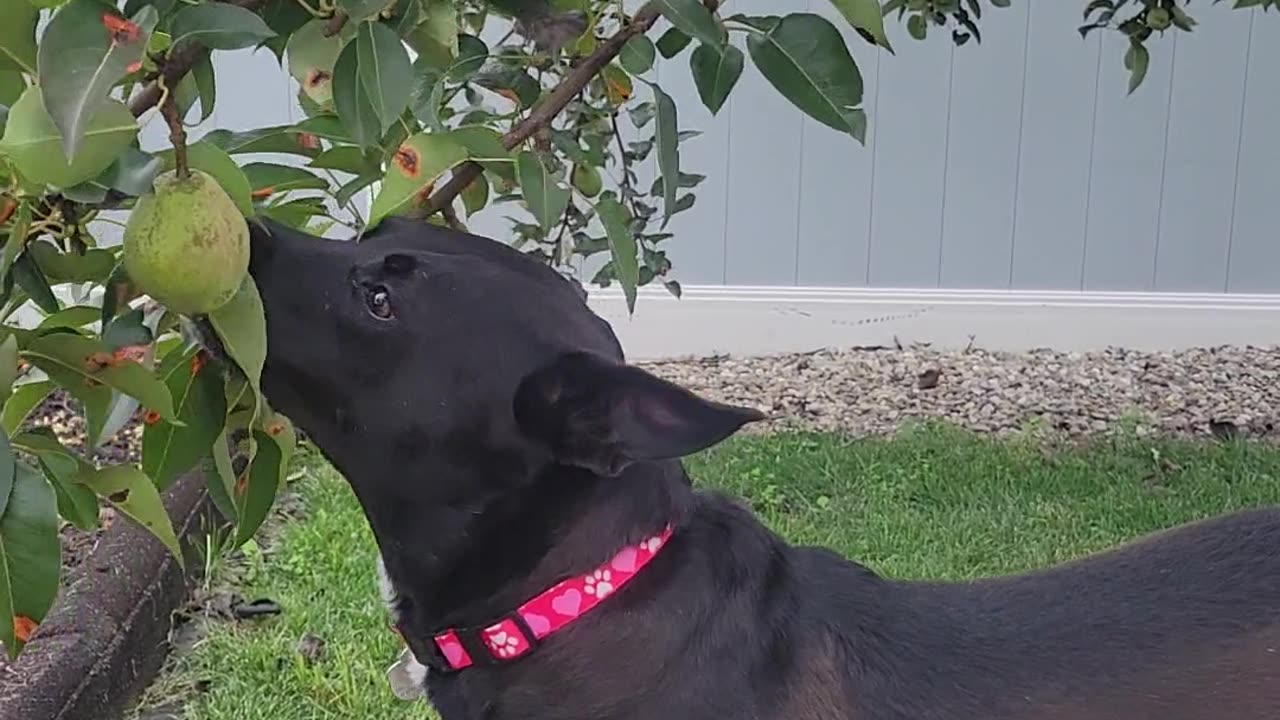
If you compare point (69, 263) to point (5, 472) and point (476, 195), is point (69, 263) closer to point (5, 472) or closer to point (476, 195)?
point (5, 472)

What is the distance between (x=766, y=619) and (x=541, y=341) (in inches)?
16.4

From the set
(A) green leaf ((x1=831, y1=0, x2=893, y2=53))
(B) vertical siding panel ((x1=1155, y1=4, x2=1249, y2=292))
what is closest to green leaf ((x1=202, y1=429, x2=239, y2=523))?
(A) green leaf ((x1=831, y1=0, x2=893, y2=53))

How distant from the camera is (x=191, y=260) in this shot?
0.99 metres

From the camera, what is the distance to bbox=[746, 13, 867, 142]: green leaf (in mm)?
1299

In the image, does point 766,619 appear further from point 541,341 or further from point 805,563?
point 541,341

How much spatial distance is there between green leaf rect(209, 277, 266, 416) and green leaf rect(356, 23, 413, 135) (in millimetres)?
178

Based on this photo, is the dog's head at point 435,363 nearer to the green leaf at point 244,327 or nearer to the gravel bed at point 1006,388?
the green leaf at point 244,327

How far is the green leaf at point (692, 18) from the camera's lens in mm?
1241

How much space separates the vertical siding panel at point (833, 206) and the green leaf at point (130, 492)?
4265 millimetres

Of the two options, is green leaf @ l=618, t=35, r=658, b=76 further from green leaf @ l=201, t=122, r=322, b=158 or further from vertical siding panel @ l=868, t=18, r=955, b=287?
vertical siding panel @ l=868, t=18, r=955, b=287

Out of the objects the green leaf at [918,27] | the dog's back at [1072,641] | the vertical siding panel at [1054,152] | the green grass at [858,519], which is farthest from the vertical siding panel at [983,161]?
the dog's back at [1072,641]

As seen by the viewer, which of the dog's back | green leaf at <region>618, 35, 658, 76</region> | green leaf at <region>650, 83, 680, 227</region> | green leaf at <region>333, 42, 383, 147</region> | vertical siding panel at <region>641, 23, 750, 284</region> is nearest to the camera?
green leaf at <region>333, 42, 383, 147</region>

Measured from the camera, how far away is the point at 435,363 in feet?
5.40

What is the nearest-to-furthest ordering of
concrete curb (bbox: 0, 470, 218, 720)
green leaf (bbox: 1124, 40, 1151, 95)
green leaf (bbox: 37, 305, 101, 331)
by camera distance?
green leaf (bbox: 37, 305, 101, 331), concrete curb (bbox: 0, 470, 218, 720), green leaf (bbox: 1124, 40, 1151, 95)
